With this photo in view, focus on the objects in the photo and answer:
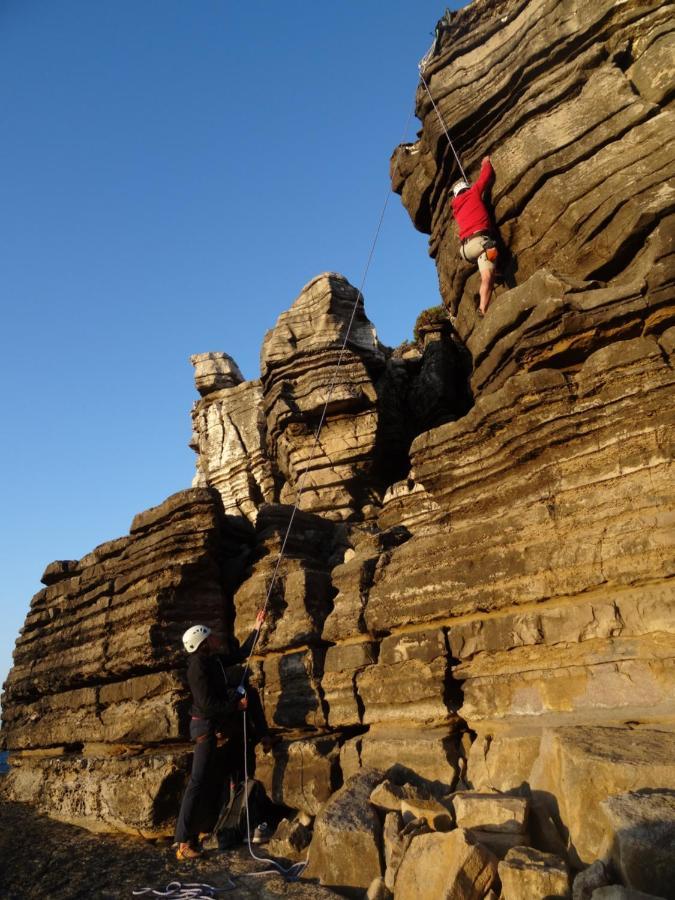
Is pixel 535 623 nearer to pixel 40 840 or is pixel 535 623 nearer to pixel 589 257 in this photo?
pixel 589 257

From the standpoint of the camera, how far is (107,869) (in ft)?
25.8

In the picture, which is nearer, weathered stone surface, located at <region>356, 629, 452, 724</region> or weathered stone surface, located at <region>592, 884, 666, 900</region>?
weathered stone surface, located at <region>592, 884, 666, 900</region>

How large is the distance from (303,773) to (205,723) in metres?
1.48

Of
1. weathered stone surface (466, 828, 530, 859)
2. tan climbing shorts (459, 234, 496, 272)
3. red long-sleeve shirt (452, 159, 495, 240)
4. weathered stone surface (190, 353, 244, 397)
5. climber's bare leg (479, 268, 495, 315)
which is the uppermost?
weathered stone surface (190, 353, 244, 397)

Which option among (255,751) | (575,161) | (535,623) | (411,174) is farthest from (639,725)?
(411,174)

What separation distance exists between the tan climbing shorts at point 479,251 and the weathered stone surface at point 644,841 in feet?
26.2

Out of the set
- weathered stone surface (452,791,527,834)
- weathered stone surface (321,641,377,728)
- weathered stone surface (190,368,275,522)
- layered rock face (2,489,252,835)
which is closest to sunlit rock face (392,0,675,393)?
weathered stone surface (321,641,377,728)

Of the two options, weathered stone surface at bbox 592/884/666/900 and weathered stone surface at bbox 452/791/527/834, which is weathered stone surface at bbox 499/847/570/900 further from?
weathered stone surface at bbox 452/791/527/834

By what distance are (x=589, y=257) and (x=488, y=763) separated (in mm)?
6564

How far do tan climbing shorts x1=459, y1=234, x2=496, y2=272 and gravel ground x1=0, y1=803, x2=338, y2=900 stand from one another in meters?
8.66

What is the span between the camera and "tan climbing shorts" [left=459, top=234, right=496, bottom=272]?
407 inches

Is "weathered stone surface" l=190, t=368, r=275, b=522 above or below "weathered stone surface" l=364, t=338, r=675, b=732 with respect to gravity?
above

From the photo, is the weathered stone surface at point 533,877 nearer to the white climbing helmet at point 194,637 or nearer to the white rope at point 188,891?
the white rope at point 188,891

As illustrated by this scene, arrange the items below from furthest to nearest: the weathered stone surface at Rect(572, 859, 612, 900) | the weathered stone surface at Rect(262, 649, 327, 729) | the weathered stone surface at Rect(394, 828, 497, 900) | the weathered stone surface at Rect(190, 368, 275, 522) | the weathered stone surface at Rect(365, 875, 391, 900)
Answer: the weathered stone surface at Rect(190, 368, 275, 522), the weathered stone surface at Rect(262, 649, 327, 729), the weathered stone surface at Rect(365, 875, 391, 900), the weathered stone surface at Rect(394, 828, 497, 900), the weathered stone surface at Rect(572, 859, 612, 900)
